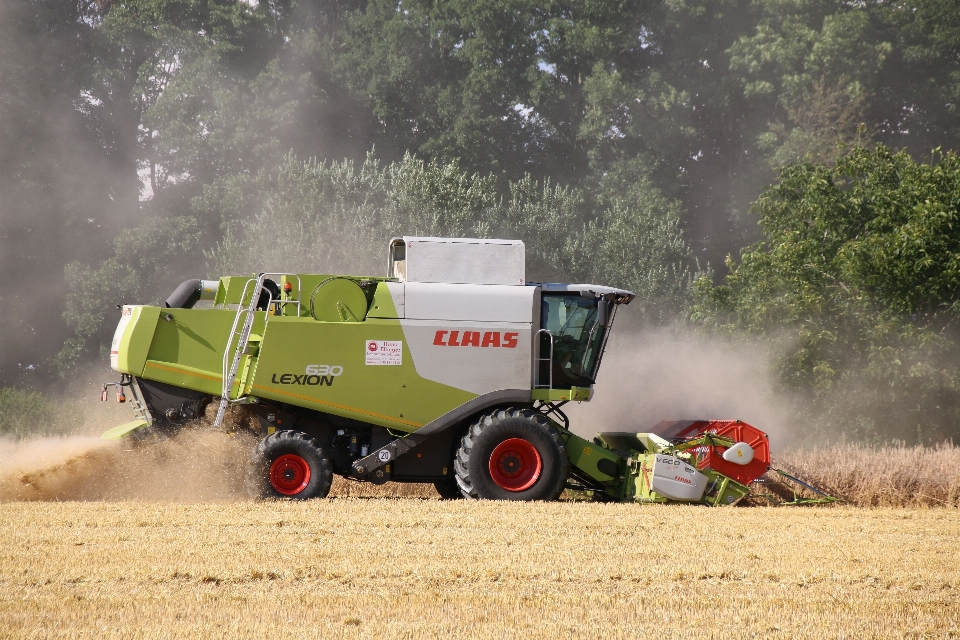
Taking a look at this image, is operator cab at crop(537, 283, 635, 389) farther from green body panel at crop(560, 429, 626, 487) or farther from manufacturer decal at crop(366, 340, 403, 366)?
manufacturer decal at crop(366, 340, 403, 366)

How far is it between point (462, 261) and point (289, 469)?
8.93ft

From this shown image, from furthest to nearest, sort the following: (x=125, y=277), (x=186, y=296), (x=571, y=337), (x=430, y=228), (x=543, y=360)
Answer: (x=125, y=277)
(x=430, y=228)
(x=186, y=296)
(x=571, y=337)
(x=543, y=360)

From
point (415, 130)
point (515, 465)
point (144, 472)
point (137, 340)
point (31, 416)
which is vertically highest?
point (415, 130)

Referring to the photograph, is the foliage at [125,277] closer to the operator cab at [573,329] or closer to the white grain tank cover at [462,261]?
the white grain tank cover at [462,261]

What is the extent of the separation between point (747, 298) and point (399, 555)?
552 inches

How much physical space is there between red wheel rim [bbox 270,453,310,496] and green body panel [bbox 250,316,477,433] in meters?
0.55

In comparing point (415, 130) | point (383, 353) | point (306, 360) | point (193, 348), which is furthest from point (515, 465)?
point (415, 130)

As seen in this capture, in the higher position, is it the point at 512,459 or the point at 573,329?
the point at 573,329

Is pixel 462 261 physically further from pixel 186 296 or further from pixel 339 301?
pixel 186 296

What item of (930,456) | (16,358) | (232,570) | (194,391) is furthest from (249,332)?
(16,358)

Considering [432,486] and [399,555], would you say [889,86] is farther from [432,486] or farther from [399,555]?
[399,555]

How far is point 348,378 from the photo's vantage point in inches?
414

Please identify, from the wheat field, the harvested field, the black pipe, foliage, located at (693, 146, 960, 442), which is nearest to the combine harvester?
the wheat field

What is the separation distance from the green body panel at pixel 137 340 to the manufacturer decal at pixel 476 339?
9.34 feet
